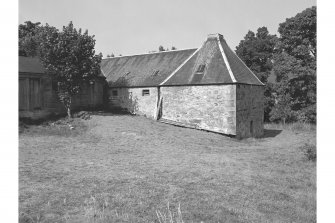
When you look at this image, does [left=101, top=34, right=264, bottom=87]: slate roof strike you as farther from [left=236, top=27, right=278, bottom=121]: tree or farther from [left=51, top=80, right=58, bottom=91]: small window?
[left=236, top=27, right=278, bottom=121]: tree

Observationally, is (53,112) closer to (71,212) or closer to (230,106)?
(230,106)

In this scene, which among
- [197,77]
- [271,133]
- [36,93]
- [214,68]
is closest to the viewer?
[36,93]

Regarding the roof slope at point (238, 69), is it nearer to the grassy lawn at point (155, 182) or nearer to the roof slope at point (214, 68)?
the roof slope at point (214, 68)

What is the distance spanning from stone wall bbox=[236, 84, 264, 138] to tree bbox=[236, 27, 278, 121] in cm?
1010

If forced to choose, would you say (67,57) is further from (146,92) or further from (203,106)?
(203,106)

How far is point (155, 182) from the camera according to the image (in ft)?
32.5

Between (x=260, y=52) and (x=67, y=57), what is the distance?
80.9ft

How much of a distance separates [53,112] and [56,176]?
15.5 metres

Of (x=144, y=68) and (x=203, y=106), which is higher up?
(x=144, y=68)

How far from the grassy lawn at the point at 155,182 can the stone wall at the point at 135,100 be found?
9.40 metres

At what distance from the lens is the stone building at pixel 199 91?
22969mm

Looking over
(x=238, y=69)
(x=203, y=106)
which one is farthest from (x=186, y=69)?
(x=238, y=69)

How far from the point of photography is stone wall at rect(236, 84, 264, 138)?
23.2 meters
